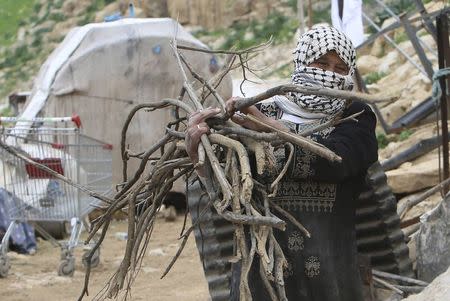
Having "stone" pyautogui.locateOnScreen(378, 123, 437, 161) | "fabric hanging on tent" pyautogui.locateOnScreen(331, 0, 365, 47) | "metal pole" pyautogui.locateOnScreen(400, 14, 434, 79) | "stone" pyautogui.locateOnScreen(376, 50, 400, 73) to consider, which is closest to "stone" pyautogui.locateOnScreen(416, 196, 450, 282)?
"metal pole" pyautogui.locateOnScreen(400, 14, 434, 79)

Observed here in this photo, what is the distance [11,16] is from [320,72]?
3656 centimetres

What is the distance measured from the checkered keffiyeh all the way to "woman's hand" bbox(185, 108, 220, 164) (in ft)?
1.31

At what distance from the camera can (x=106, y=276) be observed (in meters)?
8.90

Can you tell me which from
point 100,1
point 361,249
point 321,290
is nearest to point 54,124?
point 361,249

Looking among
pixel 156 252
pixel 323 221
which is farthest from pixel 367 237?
pixel 156 252

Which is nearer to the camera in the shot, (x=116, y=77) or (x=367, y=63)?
(x=116, y=77)

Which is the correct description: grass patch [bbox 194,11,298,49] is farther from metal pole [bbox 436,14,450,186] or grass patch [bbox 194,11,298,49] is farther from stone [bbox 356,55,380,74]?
metal pole [bbox 436,14,450,186]

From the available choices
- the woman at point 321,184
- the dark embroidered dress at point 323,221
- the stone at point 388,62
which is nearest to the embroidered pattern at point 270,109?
the woman at point 321,184

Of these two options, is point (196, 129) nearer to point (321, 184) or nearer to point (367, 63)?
point (321, 184)

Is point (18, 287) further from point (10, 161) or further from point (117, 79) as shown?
point (117, 79)

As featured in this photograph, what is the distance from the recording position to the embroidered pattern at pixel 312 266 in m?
3.43

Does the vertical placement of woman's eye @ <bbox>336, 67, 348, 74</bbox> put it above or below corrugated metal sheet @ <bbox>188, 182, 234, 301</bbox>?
above

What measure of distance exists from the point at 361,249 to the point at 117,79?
7.37 metres

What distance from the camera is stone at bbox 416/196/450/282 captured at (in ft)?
17.1
